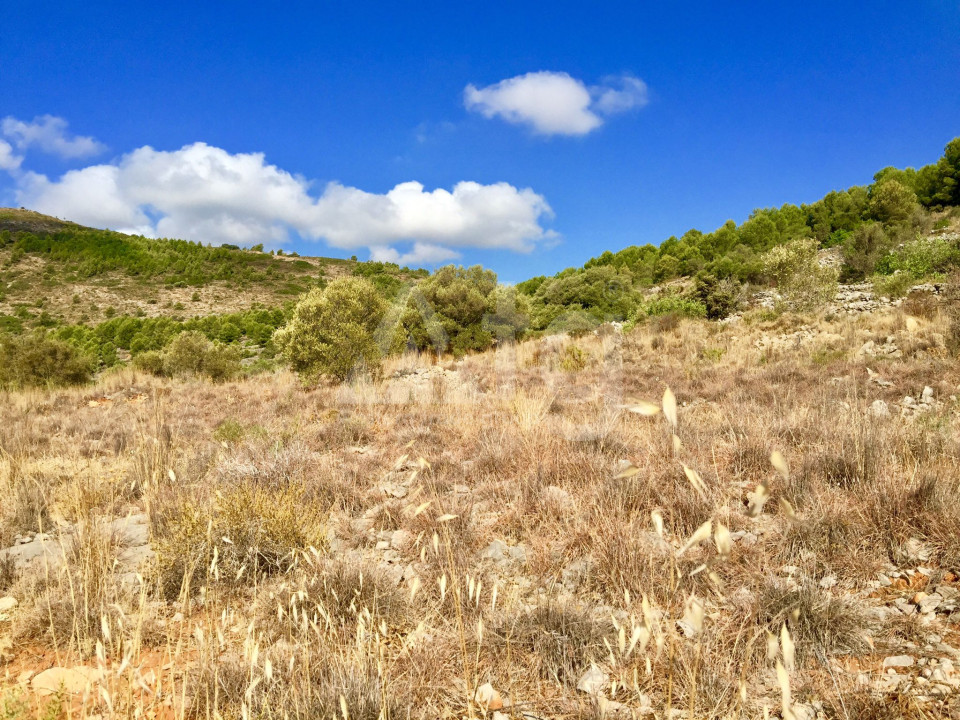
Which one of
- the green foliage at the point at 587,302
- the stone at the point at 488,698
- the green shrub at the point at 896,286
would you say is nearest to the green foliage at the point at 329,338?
the stone at the point at 488,698

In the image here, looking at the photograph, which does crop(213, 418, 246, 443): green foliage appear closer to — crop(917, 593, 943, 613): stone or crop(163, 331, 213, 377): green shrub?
crop(917, 593, 943, 613): stone

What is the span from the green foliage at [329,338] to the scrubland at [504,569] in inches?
164

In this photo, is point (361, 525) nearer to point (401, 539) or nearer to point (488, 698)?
point (401, 539)

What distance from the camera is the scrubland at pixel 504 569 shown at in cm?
162

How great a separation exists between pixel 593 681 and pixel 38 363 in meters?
15.5

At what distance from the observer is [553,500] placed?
3176 millimetres

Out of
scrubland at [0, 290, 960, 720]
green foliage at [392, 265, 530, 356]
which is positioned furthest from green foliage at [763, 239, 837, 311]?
scrubland at [0, 290, 960, 720]

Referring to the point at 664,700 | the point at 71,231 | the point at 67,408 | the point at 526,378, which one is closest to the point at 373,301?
the point at 526,378

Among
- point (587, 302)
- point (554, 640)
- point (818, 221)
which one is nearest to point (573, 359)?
point (554, 640)

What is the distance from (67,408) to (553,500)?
10.1m

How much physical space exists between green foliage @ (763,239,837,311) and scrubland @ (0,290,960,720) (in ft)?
29.0

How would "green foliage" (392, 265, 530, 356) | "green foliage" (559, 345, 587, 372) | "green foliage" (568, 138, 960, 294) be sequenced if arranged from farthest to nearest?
1. "green foliage" (568, 138, 960, 294)
2. "green foliage" (392, 265, 530, 356)
3. "green foliage" (559, 345, 587, 372)

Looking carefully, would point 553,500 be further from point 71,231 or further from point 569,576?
point 71,231

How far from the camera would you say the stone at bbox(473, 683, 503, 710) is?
1.68 metres
